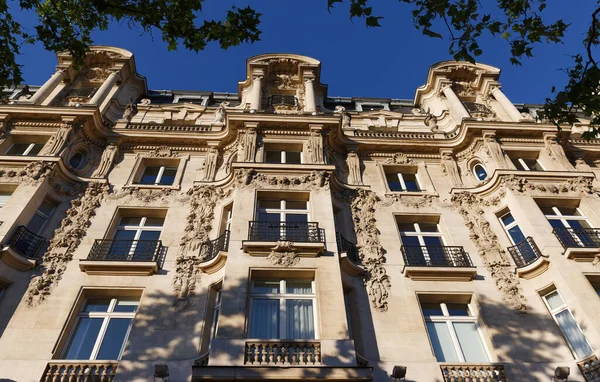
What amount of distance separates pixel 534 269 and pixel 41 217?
16383mm

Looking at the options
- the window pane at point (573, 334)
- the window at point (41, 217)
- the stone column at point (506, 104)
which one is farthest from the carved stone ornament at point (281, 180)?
the stone column at point (506, 104)

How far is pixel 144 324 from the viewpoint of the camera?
11547mm

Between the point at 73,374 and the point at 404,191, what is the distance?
42.1ft

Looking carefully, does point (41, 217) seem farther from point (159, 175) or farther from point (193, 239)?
point (193, 239)

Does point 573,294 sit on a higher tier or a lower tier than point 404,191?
lower

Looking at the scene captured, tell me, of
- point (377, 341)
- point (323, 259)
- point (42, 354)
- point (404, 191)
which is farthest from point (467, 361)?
point (42, 354)

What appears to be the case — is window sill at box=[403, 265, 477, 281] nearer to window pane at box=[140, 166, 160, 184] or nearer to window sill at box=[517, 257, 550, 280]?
window sill at box=[517, 257, 550, 280]

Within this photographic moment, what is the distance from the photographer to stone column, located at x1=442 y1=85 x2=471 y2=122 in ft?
68.0

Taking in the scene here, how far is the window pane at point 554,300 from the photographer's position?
12574mm

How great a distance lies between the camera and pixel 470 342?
11969 millimetres

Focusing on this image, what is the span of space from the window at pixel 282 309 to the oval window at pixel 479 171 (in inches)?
388

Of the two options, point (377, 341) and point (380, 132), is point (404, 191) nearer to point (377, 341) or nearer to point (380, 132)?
point (380, 132)

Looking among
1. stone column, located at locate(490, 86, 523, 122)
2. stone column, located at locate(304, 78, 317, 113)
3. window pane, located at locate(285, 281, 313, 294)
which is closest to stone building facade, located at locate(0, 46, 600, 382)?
window pane, located at locate(285, 281, 313, 294)

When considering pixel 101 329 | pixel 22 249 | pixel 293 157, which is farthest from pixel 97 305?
pixel 293 157
